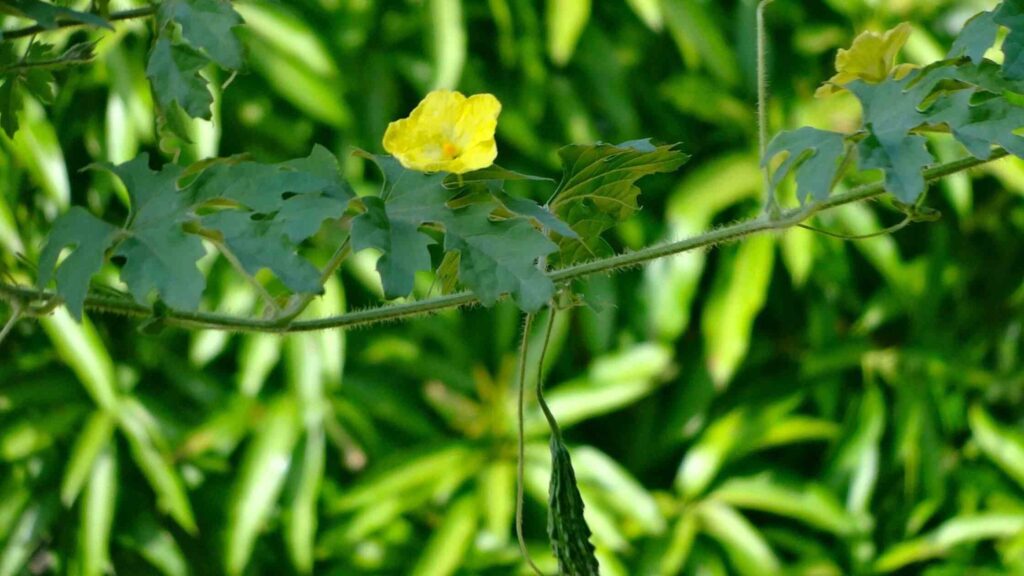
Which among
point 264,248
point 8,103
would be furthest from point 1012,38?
point 8,103

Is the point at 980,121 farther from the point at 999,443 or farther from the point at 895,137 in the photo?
the point at 999,443

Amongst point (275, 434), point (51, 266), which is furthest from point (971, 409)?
point (51, 266)

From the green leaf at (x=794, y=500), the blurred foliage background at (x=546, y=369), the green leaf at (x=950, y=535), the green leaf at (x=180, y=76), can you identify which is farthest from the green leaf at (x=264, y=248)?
the green leaf at (x=950, y=535)

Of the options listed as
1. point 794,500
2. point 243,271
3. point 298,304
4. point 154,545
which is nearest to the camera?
point 243,271

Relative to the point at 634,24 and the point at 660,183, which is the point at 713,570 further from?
the point at 634,24

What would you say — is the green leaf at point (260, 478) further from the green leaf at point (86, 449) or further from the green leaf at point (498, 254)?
the green leaf at point (498, 254)

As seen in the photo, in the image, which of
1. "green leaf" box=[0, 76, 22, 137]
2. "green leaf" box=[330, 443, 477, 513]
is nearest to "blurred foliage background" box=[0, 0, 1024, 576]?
"green leaf" box=[330, 443, 477, 513]

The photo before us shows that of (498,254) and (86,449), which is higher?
(498,254)
